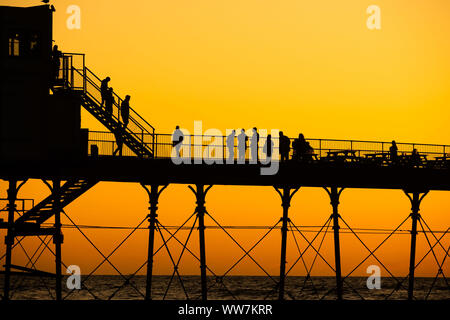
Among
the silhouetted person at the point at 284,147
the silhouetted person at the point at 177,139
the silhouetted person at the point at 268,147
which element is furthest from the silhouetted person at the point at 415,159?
the silhouetted person at the point at 177,139

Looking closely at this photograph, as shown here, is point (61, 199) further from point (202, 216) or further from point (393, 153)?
point (393, 153)

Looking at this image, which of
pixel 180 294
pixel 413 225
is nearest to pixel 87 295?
pixel 180 294

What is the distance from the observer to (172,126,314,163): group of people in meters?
44.7

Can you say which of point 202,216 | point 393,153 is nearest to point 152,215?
point 202,216

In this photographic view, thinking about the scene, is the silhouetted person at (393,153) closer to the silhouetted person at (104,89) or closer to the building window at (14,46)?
the silhouetted person at (104,89)

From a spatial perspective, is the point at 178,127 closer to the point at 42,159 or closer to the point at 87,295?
the point at 42,159

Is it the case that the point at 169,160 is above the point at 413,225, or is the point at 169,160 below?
above

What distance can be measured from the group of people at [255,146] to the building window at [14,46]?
8.44 meters

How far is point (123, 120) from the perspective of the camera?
44625mm

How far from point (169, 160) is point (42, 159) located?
6048 millimetres

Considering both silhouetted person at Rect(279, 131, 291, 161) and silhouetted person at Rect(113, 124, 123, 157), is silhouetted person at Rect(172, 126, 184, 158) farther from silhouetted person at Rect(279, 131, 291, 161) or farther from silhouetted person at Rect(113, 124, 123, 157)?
silhouetted person at Rect(279, 131, 291, 161)

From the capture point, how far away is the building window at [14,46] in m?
43.1

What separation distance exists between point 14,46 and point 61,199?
793 cm
